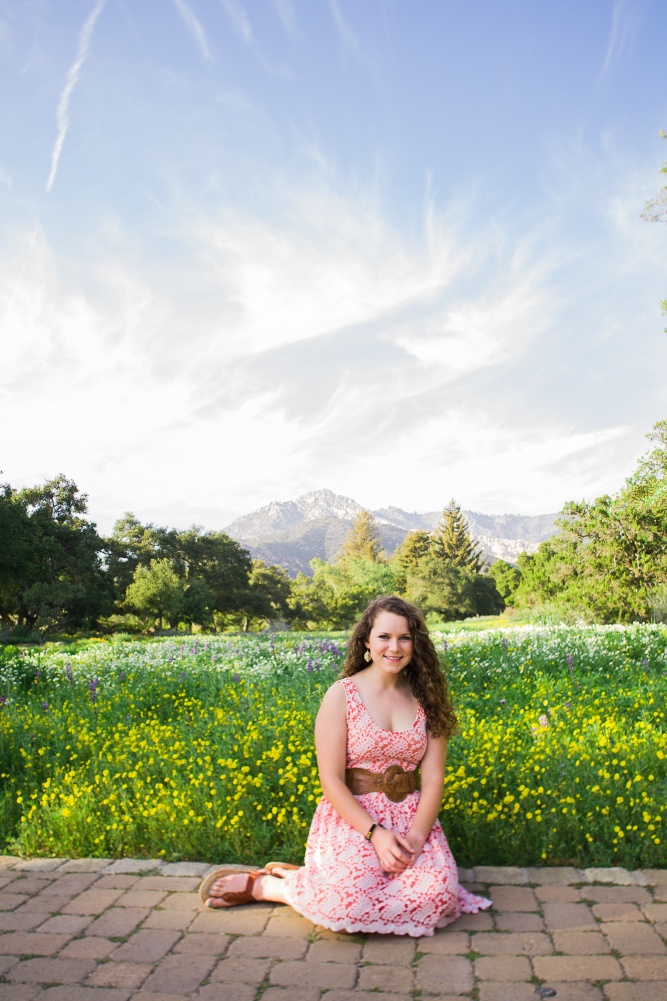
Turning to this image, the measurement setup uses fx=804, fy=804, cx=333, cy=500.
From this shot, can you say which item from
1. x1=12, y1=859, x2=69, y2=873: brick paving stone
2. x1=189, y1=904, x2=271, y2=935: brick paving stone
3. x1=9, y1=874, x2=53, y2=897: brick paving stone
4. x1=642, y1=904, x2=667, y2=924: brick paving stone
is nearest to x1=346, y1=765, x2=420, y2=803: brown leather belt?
x1=189, y1=904, x2=271, y2=935: brick paving stone

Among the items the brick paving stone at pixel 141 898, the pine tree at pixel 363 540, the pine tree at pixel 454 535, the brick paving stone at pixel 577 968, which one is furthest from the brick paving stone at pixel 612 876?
the pine tree at pixel 363 540

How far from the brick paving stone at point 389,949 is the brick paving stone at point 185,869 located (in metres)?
1.11

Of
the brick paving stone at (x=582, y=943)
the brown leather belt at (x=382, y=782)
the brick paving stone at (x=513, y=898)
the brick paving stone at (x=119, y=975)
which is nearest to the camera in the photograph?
the brick paving stone at (x=119, y=975)

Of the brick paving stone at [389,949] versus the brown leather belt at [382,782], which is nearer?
the brick paving stone at [389,949]

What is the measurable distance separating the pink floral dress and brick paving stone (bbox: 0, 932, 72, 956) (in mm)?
994

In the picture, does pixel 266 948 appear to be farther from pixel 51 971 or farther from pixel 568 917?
pixel 568 917

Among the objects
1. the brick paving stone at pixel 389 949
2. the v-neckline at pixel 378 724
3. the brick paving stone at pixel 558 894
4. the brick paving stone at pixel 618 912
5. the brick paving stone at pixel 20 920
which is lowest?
the brick paving stone at pixel 618 912

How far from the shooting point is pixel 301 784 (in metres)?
4.70

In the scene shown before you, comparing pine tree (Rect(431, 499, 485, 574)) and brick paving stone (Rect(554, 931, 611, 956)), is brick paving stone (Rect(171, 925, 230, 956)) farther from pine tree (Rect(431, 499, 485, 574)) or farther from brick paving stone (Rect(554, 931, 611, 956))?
pine tree (Rect(431, 499, 485, 574))

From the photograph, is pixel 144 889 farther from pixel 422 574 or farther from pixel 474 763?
pixel 422 574

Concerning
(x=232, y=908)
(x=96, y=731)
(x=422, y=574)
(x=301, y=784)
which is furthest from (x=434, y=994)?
(x=422, y=574)

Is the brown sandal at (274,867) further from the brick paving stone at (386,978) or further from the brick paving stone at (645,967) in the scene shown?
the brick paving stone at (645,967)

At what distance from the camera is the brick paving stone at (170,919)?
11.6 feet

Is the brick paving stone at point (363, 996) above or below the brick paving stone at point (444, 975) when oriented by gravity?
above
